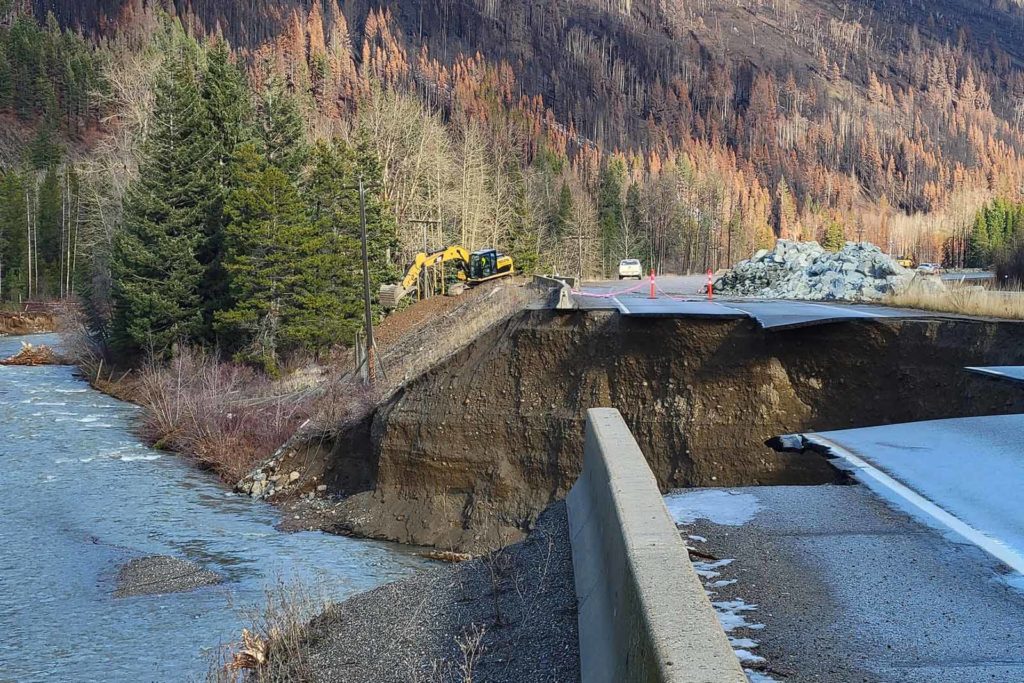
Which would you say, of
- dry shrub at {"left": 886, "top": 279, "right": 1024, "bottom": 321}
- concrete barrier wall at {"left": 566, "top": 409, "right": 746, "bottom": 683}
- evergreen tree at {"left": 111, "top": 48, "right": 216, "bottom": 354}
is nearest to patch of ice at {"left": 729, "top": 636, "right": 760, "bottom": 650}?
concrete barrier wall at {"left": 566, "top": 409, "right": 746, "bottom": 683}

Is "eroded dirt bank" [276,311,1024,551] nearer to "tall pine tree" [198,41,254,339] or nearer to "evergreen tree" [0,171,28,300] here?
"tall pine tree" [198,41,254,339]

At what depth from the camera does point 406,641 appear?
25.8 ft

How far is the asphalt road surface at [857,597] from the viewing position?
13.8 feet

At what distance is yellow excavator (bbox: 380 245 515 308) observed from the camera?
154ft

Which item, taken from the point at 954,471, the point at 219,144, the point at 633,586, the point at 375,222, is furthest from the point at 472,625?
the point at 375,222

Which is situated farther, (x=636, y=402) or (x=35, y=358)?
(x=35, y=358)

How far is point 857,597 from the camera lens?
16.5 feet

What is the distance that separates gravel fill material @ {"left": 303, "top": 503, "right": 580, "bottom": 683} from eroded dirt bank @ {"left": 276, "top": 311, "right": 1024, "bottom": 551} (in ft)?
30.3

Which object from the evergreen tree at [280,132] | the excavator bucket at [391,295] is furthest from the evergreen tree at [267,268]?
the evergreen tree at [280,132]

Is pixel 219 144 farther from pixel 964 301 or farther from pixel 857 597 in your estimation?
pixel 857 597

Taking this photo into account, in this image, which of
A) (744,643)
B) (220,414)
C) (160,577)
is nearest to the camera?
(744,643)

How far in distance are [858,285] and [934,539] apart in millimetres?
20940

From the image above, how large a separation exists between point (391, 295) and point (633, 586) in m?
43.3

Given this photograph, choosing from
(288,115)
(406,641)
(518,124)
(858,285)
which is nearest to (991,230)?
(518,124)
